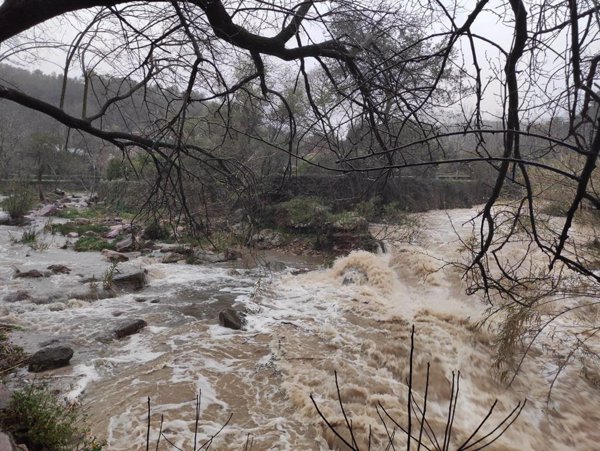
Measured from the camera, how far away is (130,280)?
28.3ft

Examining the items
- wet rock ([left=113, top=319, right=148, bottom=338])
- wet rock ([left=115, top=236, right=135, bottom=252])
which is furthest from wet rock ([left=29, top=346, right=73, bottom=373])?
wet rock ([left=115, top=236, right=135, bottom=252])

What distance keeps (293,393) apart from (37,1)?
431 centimetres

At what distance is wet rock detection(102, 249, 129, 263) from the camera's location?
1092cm

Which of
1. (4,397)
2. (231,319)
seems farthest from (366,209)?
(4,397)

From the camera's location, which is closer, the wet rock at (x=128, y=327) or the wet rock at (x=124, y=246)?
the wet rock at (x=128, y=327)

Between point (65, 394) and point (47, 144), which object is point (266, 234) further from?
point (47, 144)

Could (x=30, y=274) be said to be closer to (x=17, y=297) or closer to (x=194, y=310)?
(x=17, y=297)

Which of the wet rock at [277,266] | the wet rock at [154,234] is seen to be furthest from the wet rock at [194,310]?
the wet rock at [154,234]

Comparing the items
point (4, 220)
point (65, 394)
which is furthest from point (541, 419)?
point (4, 220)

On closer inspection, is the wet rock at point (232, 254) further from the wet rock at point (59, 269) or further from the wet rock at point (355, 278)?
the wet rock at point (59, 269)

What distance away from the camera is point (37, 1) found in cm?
267

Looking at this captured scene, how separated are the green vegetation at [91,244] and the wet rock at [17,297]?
4865 mm

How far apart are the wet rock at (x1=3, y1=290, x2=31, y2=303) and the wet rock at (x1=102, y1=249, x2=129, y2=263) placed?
3476 mm

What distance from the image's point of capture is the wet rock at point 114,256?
10923 millimetres
